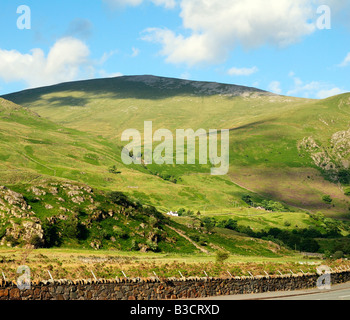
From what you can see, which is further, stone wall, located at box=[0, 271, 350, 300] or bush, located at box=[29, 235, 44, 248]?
bush, located at box=[29, 235, 44, 248]

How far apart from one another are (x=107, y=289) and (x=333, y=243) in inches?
6941

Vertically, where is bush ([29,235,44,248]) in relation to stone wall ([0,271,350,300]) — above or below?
below

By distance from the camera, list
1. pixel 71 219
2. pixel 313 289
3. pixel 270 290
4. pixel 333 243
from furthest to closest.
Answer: pixel 333 243 < pixel 71 219 < pixel 313 289 < pixel 270 290

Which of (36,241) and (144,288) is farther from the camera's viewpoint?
(36,241)

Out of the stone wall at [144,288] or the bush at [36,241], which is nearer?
the stone wall at [144,288]

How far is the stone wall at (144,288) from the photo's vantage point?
32.5m

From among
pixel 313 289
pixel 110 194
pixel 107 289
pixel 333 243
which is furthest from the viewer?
pixel 333 243

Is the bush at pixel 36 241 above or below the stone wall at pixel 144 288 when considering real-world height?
below

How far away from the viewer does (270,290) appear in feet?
149

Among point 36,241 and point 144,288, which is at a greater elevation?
point 144,288

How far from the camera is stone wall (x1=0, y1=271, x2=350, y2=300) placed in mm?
32500

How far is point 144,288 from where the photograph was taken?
37094mm
